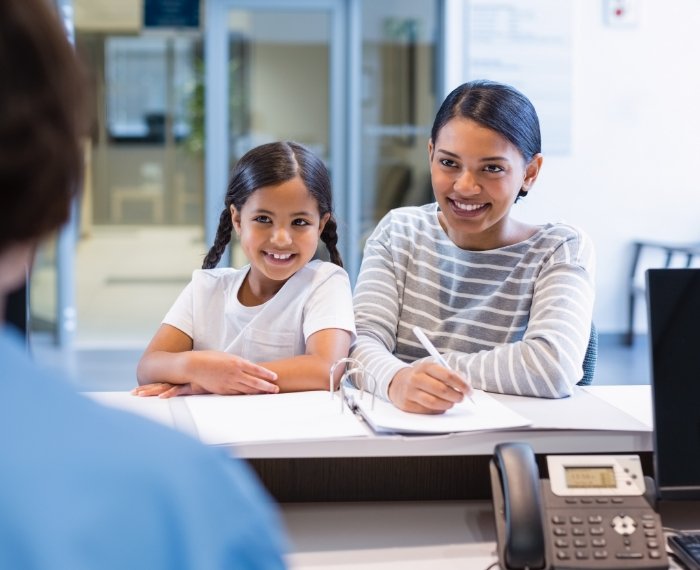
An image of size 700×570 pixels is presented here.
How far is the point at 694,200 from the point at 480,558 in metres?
5.37

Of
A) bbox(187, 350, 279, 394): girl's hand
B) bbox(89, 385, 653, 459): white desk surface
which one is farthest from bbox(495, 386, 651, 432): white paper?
bbox(187, 350, 279, 394): girl's hand

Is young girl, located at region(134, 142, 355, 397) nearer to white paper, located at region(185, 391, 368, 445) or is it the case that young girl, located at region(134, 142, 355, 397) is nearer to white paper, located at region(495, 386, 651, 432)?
white paper, located at region(185, 391, 368, 445)

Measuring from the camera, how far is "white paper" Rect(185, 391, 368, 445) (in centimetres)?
120

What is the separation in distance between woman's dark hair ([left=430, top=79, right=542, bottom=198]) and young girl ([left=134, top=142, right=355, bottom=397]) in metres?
0.28

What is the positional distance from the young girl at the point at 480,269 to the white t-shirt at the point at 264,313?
2.8 inches

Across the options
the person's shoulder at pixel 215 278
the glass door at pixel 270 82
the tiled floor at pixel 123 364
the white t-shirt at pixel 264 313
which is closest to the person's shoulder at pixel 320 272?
the white t-shirt at pixel 264 313

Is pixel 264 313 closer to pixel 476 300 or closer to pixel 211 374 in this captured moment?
pixel 211 374

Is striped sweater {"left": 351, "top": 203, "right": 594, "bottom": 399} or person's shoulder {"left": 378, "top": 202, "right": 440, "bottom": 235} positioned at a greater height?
person's shoulder {"left": 378, "top": 202, "right": 440, "bottom": 235}

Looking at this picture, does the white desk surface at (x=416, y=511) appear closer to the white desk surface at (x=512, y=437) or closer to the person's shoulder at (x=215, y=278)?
the white desk surface at (x=512, y=437)

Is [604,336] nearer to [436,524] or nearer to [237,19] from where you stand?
[237,19]

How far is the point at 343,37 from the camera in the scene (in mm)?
5883

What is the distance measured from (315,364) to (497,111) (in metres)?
0.54

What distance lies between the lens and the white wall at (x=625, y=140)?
19.3ft

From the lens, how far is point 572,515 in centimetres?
114
